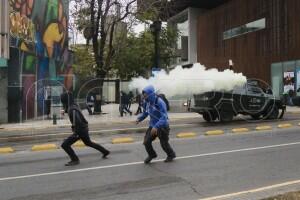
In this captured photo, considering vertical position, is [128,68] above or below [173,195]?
above

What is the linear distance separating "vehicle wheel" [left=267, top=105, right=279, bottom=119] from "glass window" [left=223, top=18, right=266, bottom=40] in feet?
67.7

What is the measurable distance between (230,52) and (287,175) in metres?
42.6

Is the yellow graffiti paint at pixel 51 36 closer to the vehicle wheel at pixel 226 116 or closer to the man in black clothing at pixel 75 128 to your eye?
the vehicle wheel at pixel 226 116

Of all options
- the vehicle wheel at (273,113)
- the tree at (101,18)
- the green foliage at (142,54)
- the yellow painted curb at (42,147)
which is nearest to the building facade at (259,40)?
the green foliage at (142,54)

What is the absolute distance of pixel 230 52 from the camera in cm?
5175

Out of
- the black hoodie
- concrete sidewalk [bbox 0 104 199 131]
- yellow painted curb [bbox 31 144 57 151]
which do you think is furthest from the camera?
concrete sidewalk [bbox 0 104 199 131]

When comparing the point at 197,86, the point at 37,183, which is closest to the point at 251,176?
the point at 37,183

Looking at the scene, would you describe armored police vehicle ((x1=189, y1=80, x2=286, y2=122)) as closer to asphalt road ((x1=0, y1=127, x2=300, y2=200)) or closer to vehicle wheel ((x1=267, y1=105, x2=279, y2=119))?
vehicle wheel ((x1=267, y1=105, x2=279, y2=119))

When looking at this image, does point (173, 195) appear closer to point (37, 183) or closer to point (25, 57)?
point (37, 183)

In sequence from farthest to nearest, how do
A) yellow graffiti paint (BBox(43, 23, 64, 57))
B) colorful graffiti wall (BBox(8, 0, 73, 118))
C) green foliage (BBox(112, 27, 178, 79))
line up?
green foliage (BBox(112, 27, 178, 79)), yellow graffiti paint (BBox(43, 23, 64, 57)), colorful graffiti wall (BBox(8, 0, 73, 118))

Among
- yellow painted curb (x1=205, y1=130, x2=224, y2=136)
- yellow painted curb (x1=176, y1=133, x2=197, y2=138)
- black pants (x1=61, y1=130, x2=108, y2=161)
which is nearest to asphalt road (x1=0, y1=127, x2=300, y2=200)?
black pants (x1=61, y1=130, x2=108, y2=161)

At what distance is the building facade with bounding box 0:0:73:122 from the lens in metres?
25.6

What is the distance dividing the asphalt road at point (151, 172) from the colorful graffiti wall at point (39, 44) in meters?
13.5

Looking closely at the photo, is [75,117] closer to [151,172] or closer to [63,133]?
[151,172]
